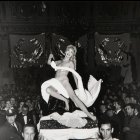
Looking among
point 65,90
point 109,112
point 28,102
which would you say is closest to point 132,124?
point 109,112

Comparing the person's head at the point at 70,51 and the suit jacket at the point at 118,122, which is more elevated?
the person's head at the point at 70,51

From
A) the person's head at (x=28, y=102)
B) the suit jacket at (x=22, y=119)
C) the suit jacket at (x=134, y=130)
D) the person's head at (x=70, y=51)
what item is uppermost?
the person's head at (x=70, y=51)

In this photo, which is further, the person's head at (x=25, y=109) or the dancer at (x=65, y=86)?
the person's head at (x=25, y=109)

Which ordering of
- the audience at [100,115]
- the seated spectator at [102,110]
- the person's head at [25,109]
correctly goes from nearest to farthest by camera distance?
the audience at [100,115] → the seated spectator at [102,110] → the person's head at [25,109]

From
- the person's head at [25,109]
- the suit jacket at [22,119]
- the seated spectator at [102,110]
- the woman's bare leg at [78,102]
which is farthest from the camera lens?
the person's head at [25,109]

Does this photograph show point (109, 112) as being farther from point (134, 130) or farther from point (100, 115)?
point (134, 130)

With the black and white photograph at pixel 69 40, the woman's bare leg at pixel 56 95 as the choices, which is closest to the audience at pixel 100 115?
the woman's bare leg at pixel 56 95

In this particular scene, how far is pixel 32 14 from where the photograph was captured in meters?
10.2

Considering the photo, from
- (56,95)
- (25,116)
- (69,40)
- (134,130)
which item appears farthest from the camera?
(69,40)

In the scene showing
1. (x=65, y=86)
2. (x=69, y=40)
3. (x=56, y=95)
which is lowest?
(x=56, y=95)

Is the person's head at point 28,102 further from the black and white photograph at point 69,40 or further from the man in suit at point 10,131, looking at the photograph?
the black and white photograph at point 69,40

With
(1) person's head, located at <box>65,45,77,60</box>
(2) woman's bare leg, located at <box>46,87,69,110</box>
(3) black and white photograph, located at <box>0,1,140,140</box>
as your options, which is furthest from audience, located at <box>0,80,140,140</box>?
(3) black and white photograph, located at <box>0,1,140,140</box>

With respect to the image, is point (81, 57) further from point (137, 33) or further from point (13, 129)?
point (13, 129)

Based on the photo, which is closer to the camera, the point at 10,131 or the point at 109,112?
the point at 10,131
